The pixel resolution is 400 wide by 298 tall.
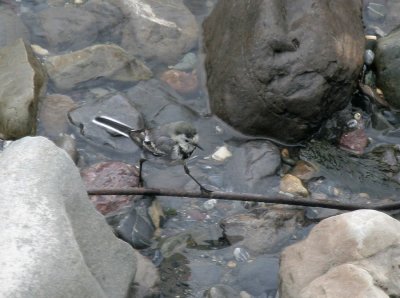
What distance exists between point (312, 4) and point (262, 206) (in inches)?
69.4

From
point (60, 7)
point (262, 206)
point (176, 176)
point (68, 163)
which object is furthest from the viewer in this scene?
point (60, 7)

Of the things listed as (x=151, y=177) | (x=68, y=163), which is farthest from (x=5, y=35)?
(x=68, y=163)

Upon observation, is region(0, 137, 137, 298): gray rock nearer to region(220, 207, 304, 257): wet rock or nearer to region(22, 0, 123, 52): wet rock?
region(220, 207, 304, 257): wet rock

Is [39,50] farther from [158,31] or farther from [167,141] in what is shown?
[167,141]

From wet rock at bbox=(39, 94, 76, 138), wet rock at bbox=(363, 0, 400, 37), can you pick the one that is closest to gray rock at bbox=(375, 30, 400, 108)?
wet rock at bbox=(363, 0, 400, 37)

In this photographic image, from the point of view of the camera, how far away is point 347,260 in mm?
4039

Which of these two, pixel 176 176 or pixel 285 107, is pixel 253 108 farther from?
pixel 176 176

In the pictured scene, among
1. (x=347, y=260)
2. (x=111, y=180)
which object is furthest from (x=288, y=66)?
(x=347, y=260)

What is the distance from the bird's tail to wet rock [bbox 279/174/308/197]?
136cm

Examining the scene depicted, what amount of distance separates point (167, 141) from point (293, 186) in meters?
1.07

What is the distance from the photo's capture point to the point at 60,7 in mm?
7266

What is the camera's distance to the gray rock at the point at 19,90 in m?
Result: 5.80

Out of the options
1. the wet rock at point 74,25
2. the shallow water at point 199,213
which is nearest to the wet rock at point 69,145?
the shallow water at point 199,213

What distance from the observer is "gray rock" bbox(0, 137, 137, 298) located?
3.28 meters
